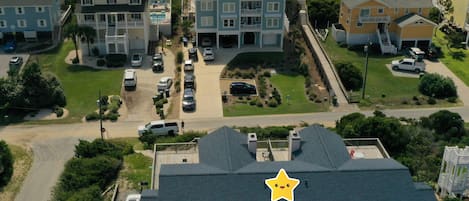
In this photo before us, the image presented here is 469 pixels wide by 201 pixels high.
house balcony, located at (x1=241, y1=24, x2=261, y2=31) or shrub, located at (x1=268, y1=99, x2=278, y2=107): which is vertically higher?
house balcony, located at (x1=241, y1=24, x2=261, y2=31)

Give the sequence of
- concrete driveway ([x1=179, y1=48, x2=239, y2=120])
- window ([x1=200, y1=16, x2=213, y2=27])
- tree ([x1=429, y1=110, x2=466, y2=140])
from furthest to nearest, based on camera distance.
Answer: window ([x1=200, y1=16, x2=213, y2=27]) < concrete driveway ([x1=179, y1=48, x2=239, y2=120]) < tree ([x1=429, y1=110, x2=466, y2=140])

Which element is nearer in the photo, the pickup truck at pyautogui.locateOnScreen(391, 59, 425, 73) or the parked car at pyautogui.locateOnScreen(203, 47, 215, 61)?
the pickup truck at pyautogui.locateOnScreen(391, 59, 425, 73)

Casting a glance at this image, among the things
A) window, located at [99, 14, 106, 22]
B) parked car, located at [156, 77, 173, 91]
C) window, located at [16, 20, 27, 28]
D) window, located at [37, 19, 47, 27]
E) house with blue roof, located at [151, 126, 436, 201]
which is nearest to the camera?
house with blue roof, located at [151, 126, 436, 201]

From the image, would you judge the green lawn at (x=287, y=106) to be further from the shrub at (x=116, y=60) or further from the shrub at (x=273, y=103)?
the shrub at (x=116, y=60)

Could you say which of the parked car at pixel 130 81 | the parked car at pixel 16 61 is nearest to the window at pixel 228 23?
the parked car at pixel 130 81

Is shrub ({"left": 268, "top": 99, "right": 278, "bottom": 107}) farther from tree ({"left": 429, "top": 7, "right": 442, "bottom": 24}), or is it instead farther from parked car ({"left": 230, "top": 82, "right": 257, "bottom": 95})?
tree ({"left": 429, "top": 7, "right": 442, "bottom": 24})

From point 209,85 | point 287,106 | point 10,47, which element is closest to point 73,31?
point 10,47

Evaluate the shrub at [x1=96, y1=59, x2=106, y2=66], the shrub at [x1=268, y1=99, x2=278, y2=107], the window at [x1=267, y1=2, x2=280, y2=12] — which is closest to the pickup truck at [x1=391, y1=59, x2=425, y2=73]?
the window at [x1=267, y1=2, x2=280, y2=12]

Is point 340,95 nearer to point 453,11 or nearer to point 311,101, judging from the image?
point 311,101
